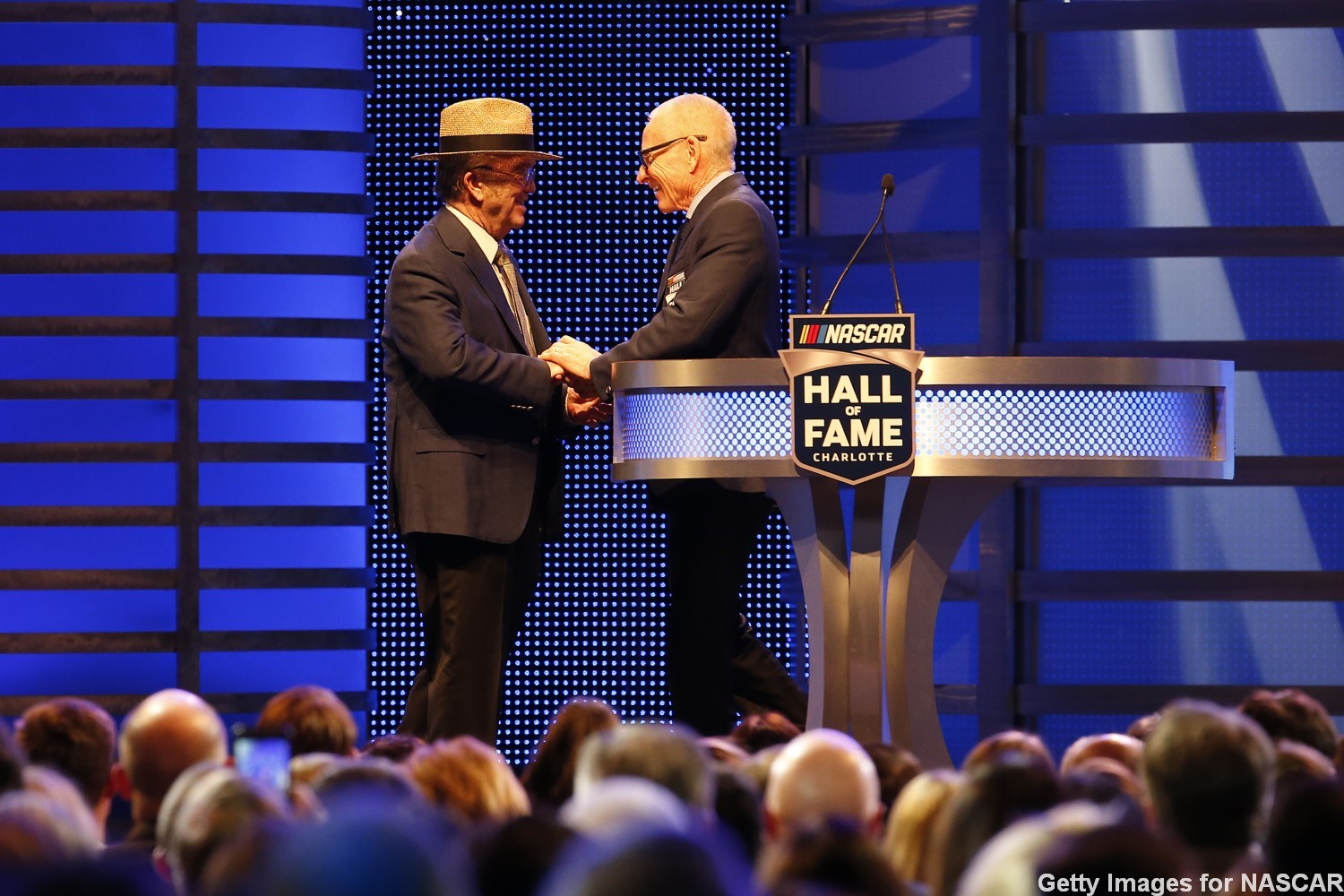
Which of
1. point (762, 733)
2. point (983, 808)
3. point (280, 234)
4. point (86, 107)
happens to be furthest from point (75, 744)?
point (86, 107)

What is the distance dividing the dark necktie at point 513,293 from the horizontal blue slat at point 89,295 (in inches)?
62.9

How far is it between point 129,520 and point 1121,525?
2.91 meters

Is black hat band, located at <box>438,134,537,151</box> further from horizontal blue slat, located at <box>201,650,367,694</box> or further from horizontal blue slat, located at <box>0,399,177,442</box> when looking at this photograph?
horizontal blue slat, located at <box>201,650,367,694</box>

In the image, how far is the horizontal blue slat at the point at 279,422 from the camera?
5820 millimetres

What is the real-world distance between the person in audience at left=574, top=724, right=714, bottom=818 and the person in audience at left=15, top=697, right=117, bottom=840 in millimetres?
1003

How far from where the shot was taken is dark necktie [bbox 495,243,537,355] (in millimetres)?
4644

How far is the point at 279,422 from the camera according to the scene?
5.86 metres

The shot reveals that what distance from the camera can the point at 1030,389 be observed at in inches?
130

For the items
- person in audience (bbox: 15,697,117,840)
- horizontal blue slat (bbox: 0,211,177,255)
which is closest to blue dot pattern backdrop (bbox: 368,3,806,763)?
horizontal blue slat (bbox: 0,211,177,255)

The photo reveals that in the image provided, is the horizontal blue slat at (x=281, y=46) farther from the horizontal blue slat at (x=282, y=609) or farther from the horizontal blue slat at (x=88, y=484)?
the horizontal blue slat at (x=282, y=609)

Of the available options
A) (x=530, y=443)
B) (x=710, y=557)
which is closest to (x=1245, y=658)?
(x=710, y=557)

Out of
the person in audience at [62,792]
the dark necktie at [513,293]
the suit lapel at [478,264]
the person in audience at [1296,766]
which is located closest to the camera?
the person in audience at [62,792]

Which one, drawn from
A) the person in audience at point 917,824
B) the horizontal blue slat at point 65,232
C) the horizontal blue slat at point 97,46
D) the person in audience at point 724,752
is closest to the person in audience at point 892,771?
the person in audience at point 724,752

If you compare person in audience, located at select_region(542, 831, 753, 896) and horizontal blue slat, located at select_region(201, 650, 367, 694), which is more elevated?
person in audience, located at select_region(542, 831, 753, 896)
